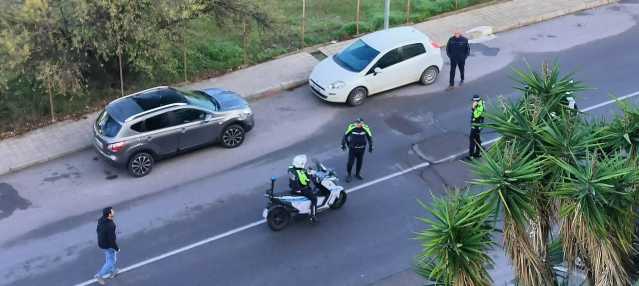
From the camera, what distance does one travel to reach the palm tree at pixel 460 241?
26.4 ft

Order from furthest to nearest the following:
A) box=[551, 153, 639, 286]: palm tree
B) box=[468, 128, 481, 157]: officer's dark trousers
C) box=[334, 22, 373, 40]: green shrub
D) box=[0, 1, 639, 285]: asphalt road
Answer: box=[334, 22, 373, 40]: green shrub
box=[468, 128, 481, 157]: officer's dark trousers
box=[0, 1, 639, 285]: asphalt road
box=[551, 153, 639, 286]: palm tree

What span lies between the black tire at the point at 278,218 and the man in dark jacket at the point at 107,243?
9.10 feet

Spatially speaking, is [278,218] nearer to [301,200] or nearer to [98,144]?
[301,200]

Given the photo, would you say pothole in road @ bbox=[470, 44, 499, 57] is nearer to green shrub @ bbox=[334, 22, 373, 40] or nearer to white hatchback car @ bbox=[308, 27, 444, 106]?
white hatchback car @ bbox=[308, 27, 444, 106]

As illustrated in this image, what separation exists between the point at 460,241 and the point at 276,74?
46.3 feet

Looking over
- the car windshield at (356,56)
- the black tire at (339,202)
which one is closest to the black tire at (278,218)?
the black tire at (339,202)

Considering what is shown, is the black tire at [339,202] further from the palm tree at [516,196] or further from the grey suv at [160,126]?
the palm tree at [516,196]

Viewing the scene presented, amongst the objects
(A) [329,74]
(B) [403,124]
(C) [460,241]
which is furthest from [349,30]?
(C) [460,241]

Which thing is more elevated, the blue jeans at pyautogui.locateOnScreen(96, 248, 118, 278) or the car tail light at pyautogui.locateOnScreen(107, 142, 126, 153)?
the car tail light at pyautogui.locateOnScreen(107, 142, 126, 153)

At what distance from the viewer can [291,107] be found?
20.4 m

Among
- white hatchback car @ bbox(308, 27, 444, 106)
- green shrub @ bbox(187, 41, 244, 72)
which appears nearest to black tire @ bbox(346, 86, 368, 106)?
white hatchback car @ bbox(308, 27, 444, 106)

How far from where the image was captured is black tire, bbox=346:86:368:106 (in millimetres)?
20062

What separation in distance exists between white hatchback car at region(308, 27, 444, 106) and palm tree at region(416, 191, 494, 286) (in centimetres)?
1184

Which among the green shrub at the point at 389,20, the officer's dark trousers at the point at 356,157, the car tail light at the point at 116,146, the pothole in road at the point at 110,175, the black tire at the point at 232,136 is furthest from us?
the green shrub at the point at 389,20
